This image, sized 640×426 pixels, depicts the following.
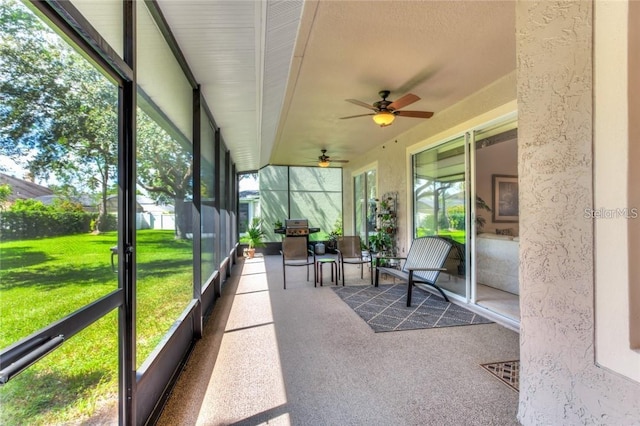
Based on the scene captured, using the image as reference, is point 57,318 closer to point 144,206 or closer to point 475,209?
point 144,206

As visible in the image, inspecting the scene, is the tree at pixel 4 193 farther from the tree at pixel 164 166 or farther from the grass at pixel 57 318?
the tree at pixel 164 166

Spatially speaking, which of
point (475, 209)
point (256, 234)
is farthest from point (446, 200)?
point (256, 234)

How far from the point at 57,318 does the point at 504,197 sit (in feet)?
21.5

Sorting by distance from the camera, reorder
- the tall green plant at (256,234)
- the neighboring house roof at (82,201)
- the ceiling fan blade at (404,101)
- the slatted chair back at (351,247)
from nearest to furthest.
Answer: the neighboring house roof at (82,201), the ceiling fan blade at (404,101), the slatted chair back at (351,247), the tall green plant at (256,234)

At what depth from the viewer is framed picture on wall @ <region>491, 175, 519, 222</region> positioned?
5.81m

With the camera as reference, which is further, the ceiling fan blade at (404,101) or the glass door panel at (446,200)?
the glass door panel at (446,200)

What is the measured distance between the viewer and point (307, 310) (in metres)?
3.98

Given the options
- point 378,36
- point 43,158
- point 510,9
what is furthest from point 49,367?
point 510,9

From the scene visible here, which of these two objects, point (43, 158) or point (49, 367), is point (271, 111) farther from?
point (49, 367)

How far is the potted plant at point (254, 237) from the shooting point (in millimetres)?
8870

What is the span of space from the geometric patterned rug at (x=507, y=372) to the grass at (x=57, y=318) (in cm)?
257

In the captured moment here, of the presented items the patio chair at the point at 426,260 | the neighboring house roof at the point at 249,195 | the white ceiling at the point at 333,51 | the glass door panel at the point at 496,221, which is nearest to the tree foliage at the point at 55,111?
the white ceiling at the point at 333,51

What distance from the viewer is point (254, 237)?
29.5 feet

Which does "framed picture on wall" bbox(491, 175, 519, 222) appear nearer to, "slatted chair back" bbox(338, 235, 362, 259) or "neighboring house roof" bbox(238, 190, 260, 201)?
"slatted chair back" bbox(338, 235, 362, 259)
